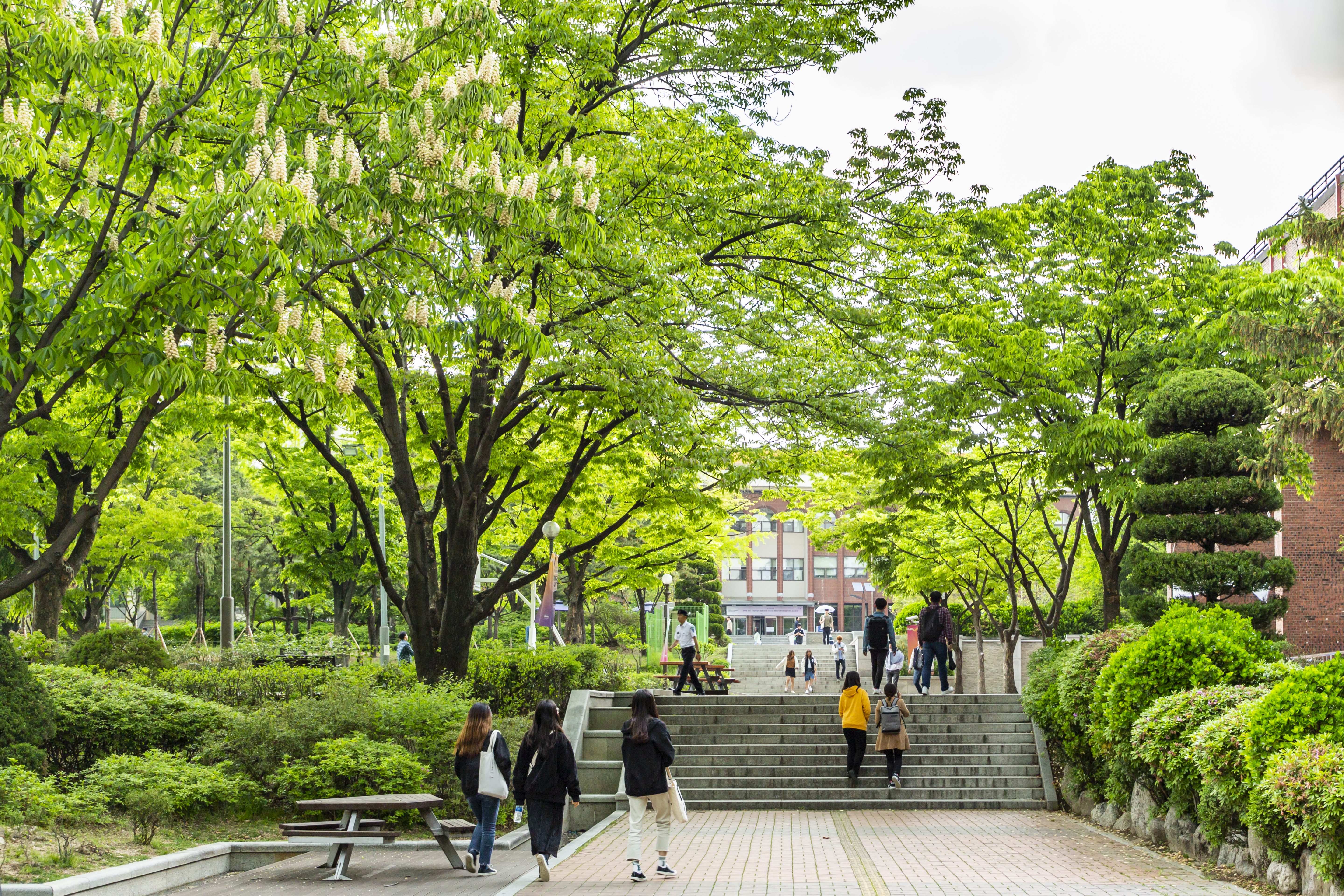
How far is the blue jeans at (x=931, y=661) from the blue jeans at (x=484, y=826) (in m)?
12.0

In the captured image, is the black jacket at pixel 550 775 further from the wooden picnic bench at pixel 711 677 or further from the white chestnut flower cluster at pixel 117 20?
the wooden picnic bench at pixel 711 677

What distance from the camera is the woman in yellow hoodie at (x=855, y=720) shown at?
1702 centimetres

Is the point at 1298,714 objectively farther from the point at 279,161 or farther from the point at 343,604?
the point at 343,604

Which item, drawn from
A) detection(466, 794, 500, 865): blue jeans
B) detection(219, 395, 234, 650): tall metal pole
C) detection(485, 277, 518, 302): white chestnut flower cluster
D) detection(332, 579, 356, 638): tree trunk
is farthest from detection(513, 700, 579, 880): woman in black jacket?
detection(332, 579, 356, 638): tree trunk

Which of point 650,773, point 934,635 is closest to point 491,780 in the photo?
point 650,773

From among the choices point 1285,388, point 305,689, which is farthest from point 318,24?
point 1285,388

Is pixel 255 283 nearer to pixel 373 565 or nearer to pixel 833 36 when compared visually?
pixel 833 36

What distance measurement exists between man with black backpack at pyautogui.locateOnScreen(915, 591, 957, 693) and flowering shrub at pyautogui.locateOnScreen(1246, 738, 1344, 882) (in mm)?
10107

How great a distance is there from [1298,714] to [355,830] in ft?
26.6

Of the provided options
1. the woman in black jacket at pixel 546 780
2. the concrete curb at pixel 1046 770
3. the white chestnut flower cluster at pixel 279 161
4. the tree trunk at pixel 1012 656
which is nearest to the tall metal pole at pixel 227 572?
the concrete curb at pixel 1046 770

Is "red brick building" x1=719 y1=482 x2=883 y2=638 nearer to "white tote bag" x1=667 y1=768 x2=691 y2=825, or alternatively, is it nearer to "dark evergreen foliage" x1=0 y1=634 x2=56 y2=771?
"dark evergreen foliage" x1=0 y1=634 x2=56 y2=771

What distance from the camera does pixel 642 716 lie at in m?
11.0

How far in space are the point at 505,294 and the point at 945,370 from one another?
11.8 m

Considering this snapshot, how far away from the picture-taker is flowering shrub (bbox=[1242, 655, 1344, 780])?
30.8 feet
